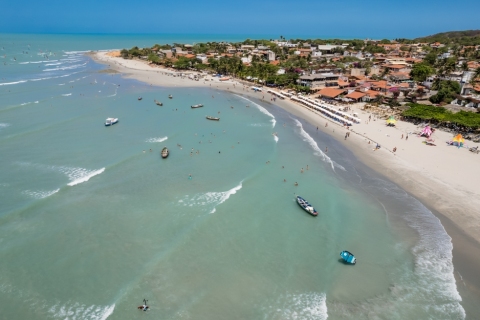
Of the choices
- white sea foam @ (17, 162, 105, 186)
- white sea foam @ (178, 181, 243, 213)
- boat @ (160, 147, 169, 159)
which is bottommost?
white sea foam @ (17, 162, 105, 186)

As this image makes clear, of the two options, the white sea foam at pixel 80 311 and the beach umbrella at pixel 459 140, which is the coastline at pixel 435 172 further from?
the white sea foam at pixel 80 311

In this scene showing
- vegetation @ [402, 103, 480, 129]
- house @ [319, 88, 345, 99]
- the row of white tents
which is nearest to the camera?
vegetation @ [402, 103, 480, 129]

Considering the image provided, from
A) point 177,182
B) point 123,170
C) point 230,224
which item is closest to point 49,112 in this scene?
point 123,170

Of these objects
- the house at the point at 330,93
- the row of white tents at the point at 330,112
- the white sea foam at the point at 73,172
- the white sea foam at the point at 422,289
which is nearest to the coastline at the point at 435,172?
the white sea foam at the point at 422,289

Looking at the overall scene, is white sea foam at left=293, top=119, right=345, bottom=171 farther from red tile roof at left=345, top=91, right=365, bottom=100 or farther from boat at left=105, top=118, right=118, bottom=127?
boat at left=105, top=118, right=118, bottom=127

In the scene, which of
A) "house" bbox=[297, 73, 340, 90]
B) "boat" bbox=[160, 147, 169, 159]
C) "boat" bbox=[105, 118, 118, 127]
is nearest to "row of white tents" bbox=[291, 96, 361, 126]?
"house" bbox=[297, 73, 340, 90]

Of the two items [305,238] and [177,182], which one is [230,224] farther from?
[177,182]
